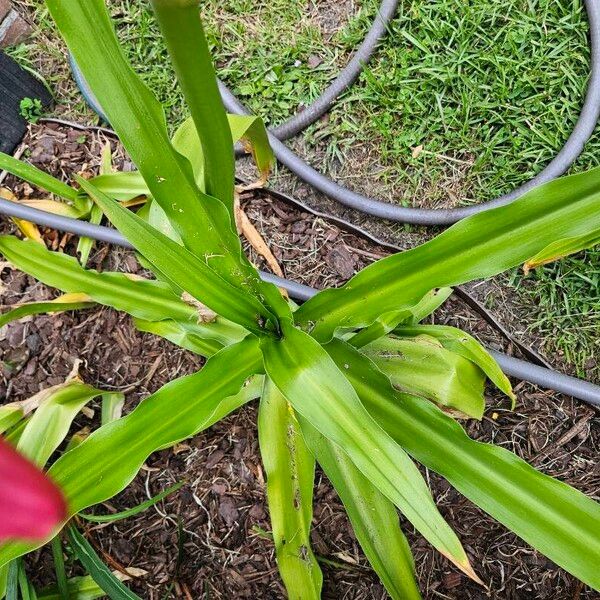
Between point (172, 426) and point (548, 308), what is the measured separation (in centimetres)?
89

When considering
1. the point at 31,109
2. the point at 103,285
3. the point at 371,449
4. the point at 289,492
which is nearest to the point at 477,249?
the point at 371,449

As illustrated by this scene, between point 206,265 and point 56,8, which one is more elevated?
point 56,8

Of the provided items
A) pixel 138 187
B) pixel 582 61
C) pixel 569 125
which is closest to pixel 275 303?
pixel 138 187

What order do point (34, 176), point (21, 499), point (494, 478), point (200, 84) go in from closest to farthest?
point (21, 499)
point (200, 84)
point (494, 478)
point (34, 176)

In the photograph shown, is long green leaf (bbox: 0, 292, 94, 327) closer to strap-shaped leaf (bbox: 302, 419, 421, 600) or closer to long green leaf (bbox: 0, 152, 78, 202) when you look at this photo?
long green leaf (bbox: 0, 152, 78, 202)

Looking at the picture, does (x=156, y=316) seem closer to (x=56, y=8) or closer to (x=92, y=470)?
(x=92, y=470)

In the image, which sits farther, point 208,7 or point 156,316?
point 208,7

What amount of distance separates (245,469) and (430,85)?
0.96 m

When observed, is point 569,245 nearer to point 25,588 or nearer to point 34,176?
point 34,176

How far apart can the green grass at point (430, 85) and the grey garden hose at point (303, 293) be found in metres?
0.14

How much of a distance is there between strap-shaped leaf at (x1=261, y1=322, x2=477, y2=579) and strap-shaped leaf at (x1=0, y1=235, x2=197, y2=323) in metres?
0.38

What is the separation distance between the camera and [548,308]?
4.20 ft

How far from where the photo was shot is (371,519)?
3.03ft

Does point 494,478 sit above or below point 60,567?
below
